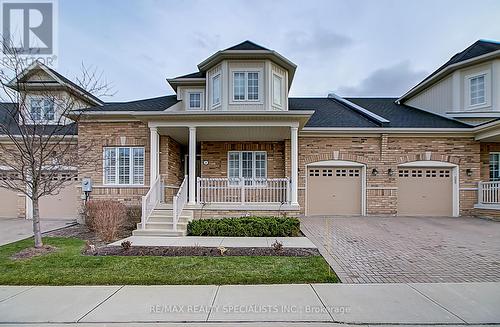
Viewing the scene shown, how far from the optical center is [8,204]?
A: 50.4 ft

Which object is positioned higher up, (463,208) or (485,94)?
(485,94)

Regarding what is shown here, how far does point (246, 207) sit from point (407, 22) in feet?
33.6

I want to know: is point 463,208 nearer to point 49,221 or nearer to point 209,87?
point 209,87

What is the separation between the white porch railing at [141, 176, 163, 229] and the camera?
34.3 ft

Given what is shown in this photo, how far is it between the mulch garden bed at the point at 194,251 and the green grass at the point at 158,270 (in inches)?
14.5

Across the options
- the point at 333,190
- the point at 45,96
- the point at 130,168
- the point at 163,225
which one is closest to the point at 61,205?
the point at 130,168

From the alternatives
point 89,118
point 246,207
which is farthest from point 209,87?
point 246,207

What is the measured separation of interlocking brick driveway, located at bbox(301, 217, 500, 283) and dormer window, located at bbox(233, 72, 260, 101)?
18.8ft

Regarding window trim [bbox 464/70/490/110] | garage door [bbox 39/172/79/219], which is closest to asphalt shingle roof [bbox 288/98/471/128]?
window trim [bbox 464/70/490/110]

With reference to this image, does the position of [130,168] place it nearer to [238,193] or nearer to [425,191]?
[238,193]

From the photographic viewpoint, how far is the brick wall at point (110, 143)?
13312mm

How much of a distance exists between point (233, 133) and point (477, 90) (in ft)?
39.5

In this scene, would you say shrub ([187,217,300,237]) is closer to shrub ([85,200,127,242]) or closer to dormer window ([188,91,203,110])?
shrub ([85,200,127,242])

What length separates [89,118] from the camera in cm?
1352
